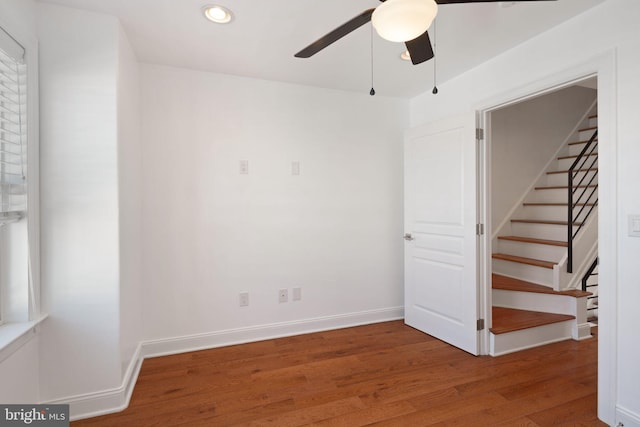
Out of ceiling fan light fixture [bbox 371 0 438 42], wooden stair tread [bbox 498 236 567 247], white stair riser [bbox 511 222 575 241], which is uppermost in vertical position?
ceiling fan light fixture [bbox 371 0 438 42]

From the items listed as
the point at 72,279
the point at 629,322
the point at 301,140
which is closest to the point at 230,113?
the point at 301,140

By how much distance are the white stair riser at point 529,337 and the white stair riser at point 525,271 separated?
437 mm

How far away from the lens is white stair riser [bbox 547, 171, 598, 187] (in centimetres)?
374

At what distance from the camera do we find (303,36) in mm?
2207

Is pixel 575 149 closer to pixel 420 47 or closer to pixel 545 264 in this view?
pixel 545 264

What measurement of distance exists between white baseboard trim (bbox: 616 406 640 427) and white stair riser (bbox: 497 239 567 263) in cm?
183

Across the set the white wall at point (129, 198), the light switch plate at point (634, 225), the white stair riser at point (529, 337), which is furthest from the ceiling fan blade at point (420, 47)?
the white stair riser at point (529, 337)

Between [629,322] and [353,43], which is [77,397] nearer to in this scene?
[353,43]

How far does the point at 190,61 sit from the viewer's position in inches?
101

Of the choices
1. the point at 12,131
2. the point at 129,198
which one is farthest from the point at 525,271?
the point at 12,131

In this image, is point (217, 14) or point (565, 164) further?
point (565, 164)

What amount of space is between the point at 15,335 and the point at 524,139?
510cm
